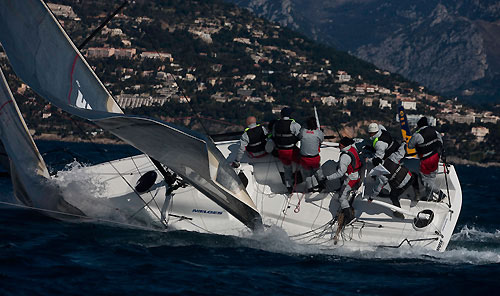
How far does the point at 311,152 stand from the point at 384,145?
93cm

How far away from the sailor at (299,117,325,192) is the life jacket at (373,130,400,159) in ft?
2.41

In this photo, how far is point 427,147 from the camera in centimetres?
869

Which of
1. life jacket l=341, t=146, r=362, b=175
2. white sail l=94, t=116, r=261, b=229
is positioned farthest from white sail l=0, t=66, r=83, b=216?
life jacket l=341, t=146, r=362, b=175

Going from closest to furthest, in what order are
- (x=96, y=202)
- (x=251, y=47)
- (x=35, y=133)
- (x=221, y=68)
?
(x=96, y=202) → (x=35, y=133) → (x=221, y=68) → (x=251, y=47)

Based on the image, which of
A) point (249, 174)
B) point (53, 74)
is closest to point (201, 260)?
point (249, 174)

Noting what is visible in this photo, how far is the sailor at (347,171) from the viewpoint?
861 centimetres

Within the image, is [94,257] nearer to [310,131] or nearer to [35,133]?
[310,131]

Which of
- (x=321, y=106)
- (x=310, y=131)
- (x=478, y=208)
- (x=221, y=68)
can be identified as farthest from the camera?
(x=221, y=68)

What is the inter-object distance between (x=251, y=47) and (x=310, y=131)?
95.4m

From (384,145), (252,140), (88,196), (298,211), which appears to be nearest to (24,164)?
(88,196)

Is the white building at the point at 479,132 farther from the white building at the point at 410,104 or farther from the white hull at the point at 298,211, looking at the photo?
the white hull at the point at 298,211

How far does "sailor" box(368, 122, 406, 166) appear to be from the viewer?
8812 millimetres

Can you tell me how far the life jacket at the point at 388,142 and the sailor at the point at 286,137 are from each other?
40.6 inches

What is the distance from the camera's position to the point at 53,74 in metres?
8.91
